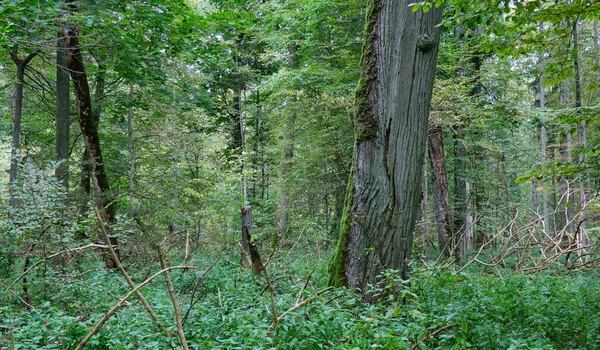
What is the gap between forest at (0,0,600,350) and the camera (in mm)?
3525

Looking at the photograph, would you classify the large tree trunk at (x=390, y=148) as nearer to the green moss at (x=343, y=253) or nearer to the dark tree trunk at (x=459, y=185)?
the green moss at (x=343, y=253)

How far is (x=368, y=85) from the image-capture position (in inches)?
191

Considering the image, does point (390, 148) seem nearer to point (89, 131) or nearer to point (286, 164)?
point (89, 131)

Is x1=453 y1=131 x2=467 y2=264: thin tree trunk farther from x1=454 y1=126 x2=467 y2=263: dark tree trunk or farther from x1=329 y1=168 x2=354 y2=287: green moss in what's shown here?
x1=329 y1=168 x2=354 y2=287: green moss

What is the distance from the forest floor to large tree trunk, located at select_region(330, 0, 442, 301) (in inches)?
17.3

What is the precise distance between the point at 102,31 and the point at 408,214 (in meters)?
5.57


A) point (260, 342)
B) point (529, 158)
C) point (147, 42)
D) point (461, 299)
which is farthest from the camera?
point (529, 158)

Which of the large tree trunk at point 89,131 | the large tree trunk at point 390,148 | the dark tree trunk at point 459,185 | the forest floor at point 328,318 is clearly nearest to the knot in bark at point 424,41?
the large tree trunk at point 390,148

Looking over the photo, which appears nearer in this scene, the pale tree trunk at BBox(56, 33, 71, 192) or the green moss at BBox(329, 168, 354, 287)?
the green moss at BBox(329, 168, 354, 287)

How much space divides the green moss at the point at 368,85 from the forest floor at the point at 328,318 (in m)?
1.61

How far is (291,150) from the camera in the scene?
15578 millimetres

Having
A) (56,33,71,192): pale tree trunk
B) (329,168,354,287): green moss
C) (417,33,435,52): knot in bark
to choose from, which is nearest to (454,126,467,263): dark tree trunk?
(417,33,435,52): knot in bark

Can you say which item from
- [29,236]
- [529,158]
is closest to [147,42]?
[29,236]

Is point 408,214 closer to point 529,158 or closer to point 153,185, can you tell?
point 153,185
